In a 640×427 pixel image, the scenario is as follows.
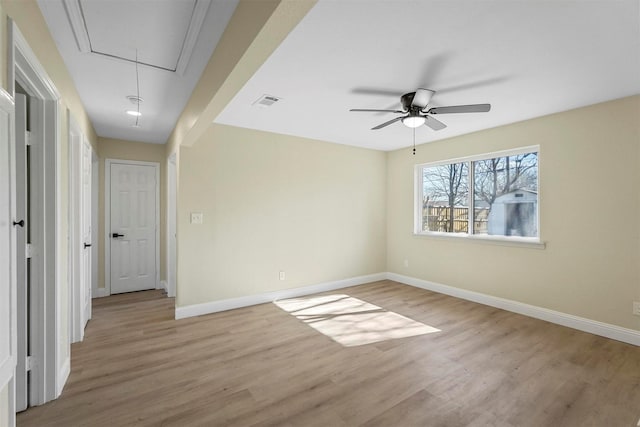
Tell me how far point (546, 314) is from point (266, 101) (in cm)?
403

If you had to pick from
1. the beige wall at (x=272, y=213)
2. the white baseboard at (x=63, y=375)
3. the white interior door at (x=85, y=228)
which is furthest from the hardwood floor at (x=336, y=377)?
the beige wall at (x=272, y=213)

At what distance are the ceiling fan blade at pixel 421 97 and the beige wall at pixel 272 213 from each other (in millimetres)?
2170

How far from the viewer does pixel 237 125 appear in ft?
12.9

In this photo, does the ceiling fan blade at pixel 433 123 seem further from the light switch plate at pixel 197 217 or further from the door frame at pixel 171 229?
the door frame at pixel 171 229

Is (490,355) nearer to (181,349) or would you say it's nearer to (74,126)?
(181,349)

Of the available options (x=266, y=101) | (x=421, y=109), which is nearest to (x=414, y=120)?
(x=421, y=109)

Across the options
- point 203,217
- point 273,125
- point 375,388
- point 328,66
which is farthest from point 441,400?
point 273,125

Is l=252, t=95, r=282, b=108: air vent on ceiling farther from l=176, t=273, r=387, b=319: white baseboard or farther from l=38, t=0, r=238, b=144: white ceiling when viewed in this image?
l=176, t=273, r=387, b=319: white baseboard

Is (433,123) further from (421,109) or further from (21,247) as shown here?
(21,247)

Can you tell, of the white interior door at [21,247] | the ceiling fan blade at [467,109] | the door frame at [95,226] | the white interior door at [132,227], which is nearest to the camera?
the white interior door at [21,247]

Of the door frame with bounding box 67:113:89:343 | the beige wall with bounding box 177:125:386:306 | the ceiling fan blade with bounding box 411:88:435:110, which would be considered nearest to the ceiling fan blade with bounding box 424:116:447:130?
the ceiling fan blade with bounding box 411:88:435:110

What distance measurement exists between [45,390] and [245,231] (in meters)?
2.42

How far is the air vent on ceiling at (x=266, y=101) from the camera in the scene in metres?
2.95

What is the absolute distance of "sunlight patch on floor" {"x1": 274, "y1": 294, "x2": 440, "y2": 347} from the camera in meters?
3.11
